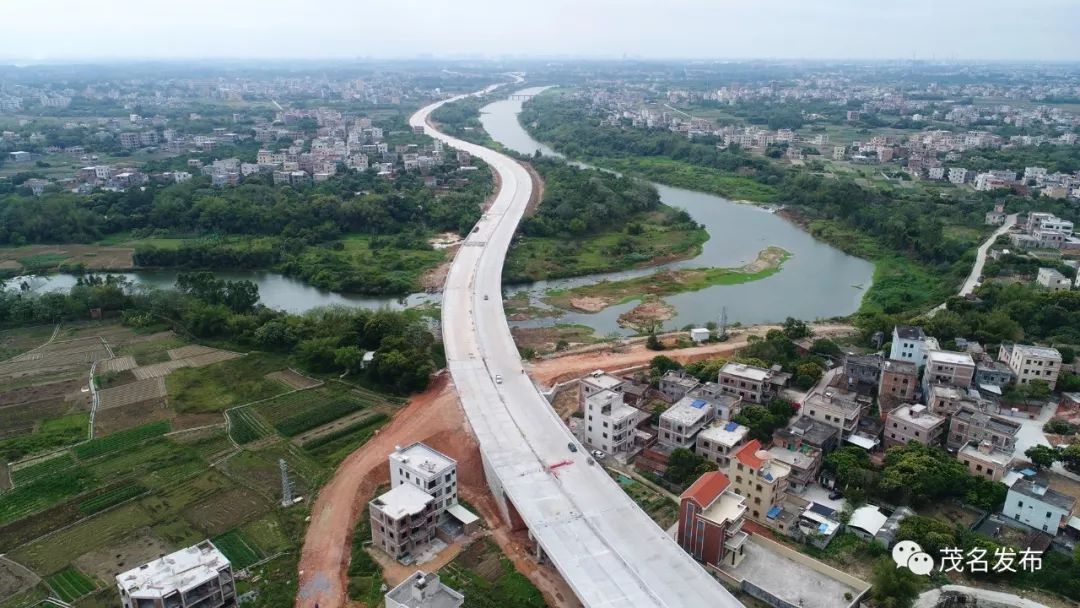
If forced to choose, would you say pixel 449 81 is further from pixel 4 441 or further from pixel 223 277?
pixel 4 441

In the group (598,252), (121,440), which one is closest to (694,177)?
(598,252)

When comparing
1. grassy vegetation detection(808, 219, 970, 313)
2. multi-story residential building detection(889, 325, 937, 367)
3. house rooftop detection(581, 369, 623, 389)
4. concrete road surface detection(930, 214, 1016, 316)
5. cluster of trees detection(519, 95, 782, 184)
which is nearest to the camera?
house rooftop detection(581, 369, 623, 389)

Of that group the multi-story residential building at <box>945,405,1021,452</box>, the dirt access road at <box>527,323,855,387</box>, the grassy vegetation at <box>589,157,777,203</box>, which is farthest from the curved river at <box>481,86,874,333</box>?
the multi-story residential building at <box>945,405,1021,452</box>

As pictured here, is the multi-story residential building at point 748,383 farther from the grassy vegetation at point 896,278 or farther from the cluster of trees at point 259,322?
the grassy vegetation at point 896,278

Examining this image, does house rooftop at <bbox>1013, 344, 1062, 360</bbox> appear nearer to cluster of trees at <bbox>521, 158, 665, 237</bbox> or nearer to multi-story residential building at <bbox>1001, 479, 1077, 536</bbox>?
multi-story residential building at <bbox>1001, 479, 1077, 536</bbox>

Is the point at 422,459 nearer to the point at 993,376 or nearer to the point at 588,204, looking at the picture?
the point at 993,376

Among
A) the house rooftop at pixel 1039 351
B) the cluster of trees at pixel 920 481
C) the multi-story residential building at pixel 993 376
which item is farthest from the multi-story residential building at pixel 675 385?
the house rooftop at pixel 1039 351
